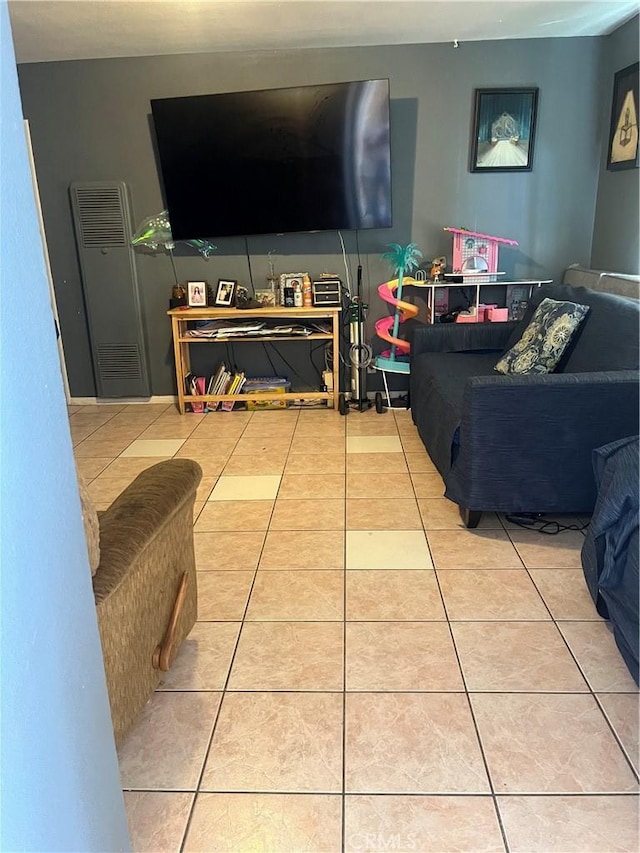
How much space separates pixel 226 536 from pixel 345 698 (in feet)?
3.52

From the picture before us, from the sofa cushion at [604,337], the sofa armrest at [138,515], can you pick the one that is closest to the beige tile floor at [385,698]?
the sofa armrest at [138,515]

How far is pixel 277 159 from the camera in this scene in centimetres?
395

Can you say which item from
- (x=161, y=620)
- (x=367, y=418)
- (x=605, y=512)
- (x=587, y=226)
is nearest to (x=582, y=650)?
(x=605, y=512)

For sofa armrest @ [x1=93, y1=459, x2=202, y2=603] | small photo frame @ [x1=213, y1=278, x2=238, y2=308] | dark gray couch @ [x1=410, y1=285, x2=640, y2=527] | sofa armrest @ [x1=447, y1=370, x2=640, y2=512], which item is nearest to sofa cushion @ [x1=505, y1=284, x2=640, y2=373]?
dark gray couch @ [x1=410, y1=285, x2=640, y2=527]

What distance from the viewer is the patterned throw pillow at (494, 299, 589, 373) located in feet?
9.65

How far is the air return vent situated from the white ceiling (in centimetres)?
88

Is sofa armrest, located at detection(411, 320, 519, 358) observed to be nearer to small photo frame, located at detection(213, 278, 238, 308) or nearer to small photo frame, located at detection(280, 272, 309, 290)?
small photo frame, located at detection(280, 272, 309, 290)

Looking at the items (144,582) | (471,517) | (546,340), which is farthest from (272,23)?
(144,582)

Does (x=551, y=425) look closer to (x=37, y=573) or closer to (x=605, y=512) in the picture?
(x=605, y=512)

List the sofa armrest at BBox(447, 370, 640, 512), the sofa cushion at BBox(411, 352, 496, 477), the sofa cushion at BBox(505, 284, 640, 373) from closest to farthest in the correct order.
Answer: the sofa armrest at BBox(447, 370, 640, 512) → the sofa cushion at BBox(505, 284, 640, 373) → the sofa cushion at BBox(411, 352, 496, 477)

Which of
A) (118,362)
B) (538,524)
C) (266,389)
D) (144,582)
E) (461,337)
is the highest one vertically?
(461,337)

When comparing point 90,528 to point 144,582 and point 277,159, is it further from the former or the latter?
point 277,159

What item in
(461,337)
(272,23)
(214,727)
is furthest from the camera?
(461,337)

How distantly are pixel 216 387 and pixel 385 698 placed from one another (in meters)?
3.06
